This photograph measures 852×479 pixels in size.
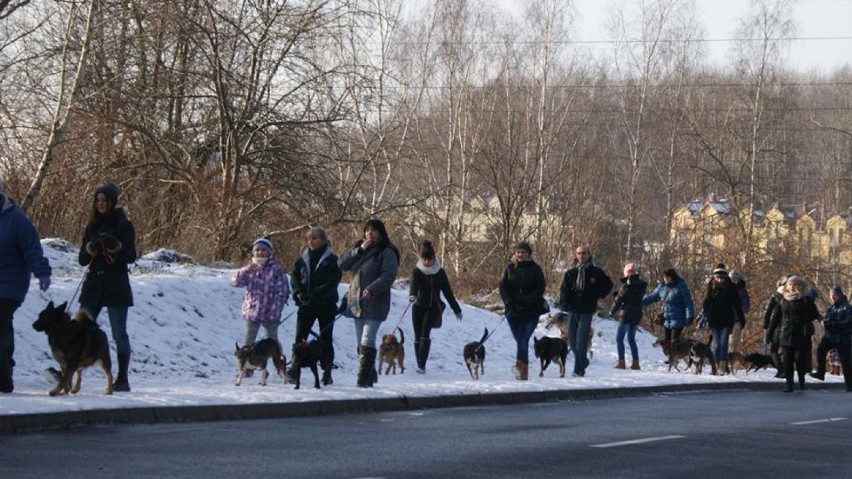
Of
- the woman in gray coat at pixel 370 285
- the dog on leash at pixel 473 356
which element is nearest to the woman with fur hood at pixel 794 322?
the dog on leash at pixel 473 356

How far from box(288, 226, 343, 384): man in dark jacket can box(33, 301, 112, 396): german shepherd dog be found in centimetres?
336

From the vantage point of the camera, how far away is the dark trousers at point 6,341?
12.6 meters

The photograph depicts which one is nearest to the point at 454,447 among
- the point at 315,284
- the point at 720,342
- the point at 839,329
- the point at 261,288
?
the point at 315,284

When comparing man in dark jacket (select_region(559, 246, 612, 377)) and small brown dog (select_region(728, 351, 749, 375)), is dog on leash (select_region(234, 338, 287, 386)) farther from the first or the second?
small brown dog (select_region(728, 351, 749, 375))

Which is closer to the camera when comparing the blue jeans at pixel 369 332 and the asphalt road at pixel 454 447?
the asphalt road at pixel 454 447

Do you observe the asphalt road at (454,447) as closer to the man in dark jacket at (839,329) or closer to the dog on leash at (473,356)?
the dog on leash at (473,356)

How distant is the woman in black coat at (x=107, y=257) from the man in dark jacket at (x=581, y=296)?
875 cm

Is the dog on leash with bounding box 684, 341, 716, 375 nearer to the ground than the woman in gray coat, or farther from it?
nearer to the ground

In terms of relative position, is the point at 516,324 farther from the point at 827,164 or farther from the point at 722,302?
the point at 827,164

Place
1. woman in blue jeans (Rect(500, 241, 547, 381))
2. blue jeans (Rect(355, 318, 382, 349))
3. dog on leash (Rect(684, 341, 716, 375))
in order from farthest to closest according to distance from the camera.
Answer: dog on leash (Rect(684, 341, 716, 375))
woman in blue jeans (Rect(500, 241, 547, 381))
blue jeans (Rect(355, 318, 382, 349))

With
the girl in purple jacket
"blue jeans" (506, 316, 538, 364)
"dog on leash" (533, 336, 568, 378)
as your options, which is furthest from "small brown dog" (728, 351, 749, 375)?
the girl in purple jacket

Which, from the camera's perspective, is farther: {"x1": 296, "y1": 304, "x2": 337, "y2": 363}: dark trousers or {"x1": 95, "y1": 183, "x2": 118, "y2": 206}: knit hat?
{"x1": 296, "y1": 304, "x2": 337, "y2": 363}: dark trousers

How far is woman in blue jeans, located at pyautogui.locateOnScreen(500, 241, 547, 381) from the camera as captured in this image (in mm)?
19562

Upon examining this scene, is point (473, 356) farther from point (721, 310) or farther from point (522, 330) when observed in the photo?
point (721, 310)
